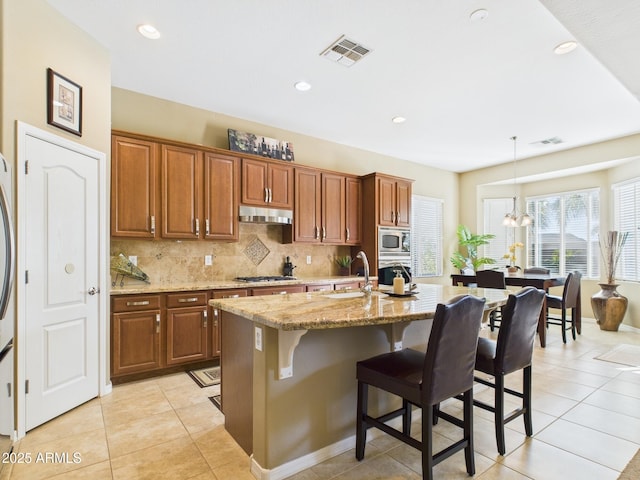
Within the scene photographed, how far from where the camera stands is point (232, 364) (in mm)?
2283

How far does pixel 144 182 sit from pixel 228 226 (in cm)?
101

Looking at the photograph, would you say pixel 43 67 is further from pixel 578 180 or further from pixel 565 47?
pixel 578 180

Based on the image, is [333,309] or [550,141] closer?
[333,309]

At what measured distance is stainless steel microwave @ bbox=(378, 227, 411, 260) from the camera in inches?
210

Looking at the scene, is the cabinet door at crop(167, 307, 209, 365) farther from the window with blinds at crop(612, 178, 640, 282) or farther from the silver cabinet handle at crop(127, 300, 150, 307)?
the window with blinds at crop(612, 178, 640, 282)

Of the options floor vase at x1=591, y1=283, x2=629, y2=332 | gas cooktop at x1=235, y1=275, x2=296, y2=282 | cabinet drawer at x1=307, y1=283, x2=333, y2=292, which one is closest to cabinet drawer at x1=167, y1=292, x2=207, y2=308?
gas cooktop at x1=235, y1=275, x2=296, y2=282

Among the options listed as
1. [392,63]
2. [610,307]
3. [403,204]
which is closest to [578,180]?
[610,307]

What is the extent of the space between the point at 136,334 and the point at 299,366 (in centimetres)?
206

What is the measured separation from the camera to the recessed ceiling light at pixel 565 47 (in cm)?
290

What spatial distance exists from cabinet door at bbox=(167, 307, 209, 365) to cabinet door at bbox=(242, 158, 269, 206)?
1440 mm

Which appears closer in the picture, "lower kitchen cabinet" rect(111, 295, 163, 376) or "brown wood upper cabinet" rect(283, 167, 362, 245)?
"lower kitchen cabinet" rect(111, 295, 163, 376)

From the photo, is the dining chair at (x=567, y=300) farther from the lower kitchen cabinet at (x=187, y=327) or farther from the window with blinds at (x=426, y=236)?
the lower kitchen cabinet at (x=187, y=327)

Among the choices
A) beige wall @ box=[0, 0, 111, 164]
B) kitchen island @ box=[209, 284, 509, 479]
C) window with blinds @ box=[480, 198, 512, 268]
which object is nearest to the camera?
kitchen island @ box=[209, 284, 509, 479]

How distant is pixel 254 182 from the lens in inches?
170
